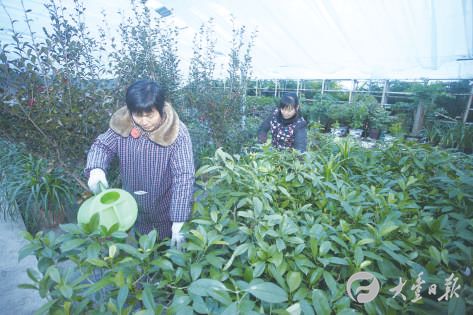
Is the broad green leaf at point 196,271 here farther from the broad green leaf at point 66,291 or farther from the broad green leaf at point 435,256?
the broad green leaf at point 435,256

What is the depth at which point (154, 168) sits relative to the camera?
163 cm

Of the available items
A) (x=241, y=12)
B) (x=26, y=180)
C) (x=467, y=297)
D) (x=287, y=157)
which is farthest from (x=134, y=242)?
(x=241, y=12)

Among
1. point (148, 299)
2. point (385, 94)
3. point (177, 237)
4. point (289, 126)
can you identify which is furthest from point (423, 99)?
point (148, 299)

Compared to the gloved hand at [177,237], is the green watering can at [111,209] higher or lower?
higher

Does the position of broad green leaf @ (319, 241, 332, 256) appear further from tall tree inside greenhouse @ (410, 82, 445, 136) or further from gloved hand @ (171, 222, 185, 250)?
tall tree inside greenhouse @ (410, 82, 445, 136)

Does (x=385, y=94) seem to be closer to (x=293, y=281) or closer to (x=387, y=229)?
(x=387, y=229)

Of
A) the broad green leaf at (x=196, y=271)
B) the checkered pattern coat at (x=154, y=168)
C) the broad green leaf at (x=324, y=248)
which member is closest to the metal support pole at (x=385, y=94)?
the checkered pattern coat at (x=154, y=168)

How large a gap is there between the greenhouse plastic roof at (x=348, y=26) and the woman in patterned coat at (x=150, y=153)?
9.68 feet

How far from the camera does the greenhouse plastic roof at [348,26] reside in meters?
3.92

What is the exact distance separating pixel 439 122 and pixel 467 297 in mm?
10718

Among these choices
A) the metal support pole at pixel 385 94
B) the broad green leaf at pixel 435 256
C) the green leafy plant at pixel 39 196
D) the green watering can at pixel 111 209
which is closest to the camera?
the broad green leaf at pixel 435 256

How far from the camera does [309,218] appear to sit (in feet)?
3.70

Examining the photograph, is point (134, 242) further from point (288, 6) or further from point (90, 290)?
point (288, 6)

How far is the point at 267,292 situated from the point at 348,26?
4.99 metres
